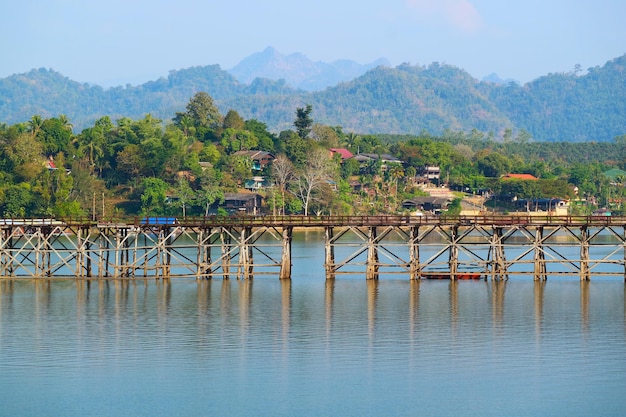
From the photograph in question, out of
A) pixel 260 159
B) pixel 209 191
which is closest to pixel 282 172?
pixel 260 159


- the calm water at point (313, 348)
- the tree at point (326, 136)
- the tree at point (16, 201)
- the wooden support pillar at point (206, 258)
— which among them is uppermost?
the tree at point (326, 136)

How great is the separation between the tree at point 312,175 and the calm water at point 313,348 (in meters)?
63.5

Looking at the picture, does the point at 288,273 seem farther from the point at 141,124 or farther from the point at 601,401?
the point at 141,124

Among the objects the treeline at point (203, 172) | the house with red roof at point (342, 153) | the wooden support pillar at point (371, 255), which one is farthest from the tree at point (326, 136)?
the wooden support pillar at point (371, 255)

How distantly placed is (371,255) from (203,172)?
220 feet

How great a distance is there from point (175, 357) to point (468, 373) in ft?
38.2

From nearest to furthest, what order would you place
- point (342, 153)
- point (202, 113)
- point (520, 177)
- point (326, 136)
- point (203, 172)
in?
point (203, 172) < point (520, 177) < point (342, 153) < point (202, 113) < point (326, 136)

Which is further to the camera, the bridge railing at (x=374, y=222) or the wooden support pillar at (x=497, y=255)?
the wooden support pillar at (x=497, y=255)

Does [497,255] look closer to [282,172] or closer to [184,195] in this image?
[184,195]

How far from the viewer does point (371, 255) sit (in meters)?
67.8

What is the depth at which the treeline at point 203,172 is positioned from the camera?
122375mm

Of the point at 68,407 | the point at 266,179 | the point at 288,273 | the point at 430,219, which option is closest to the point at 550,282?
the point at 430,219

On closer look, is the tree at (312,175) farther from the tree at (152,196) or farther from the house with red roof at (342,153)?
the tree at (152,196)

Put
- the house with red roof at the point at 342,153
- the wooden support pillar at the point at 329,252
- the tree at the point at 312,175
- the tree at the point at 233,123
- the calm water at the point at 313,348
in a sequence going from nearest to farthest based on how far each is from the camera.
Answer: the calm water at the point at 313,348 → the wooden support pillar at the point at 329,252 → the tree at the point at 312,175 → the house with red roof at the point at 342,153 → the tree at the point at 233,123
